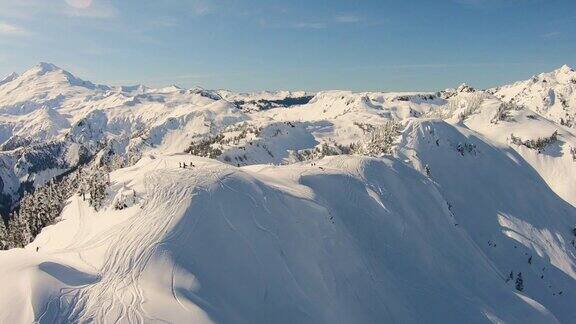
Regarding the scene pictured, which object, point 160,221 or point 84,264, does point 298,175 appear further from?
point 84,264

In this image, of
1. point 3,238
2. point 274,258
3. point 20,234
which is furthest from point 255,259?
point 3,238

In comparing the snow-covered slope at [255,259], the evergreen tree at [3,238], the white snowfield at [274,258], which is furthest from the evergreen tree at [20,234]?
the white snowfield at [274,258]

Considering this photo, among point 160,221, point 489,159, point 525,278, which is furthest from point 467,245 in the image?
point 489,159

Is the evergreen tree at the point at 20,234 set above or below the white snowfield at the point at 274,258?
below

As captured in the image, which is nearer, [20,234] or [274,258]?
[274,258]

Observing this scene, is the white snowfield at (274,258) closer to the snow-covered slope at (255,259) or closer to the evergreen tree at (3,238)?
the snow-covered slope at (255,259)

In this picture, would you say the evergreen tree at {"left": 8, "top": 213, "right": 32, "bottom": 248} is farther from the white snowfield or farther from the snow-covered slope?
the white snowfield

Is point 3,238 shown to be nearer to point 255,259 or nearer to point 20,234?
point 20,234

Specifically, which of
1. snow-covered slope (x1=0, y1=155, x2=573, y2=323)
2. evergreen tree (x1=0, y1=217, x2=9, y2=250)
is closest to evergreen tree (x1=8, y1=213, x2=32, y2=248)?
evergreen tree (x1=0, y1=217, x2=9, y2=250)

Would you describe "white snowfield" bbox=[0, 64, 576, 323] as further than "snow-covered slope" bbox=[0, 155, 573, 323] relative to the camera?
Yes

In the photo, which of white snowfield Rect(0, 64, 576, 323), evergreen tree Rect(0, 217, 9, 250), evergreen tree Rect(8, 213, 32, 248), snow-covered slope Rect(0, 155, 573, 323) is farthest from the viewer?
evergreen tree Rect(0, 217, 9, 250)

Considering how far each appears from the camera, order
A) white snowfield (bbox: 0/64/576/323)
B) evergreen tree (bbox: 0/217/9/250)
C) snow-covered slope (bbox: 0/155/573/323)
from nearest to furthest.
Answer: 1. snow-covered slope (bbox: 0/155/573/323)
2. white snowfield (bbox: 0/64/576/323)
3. evergreen tree (bbox: 0/217/9/250)
